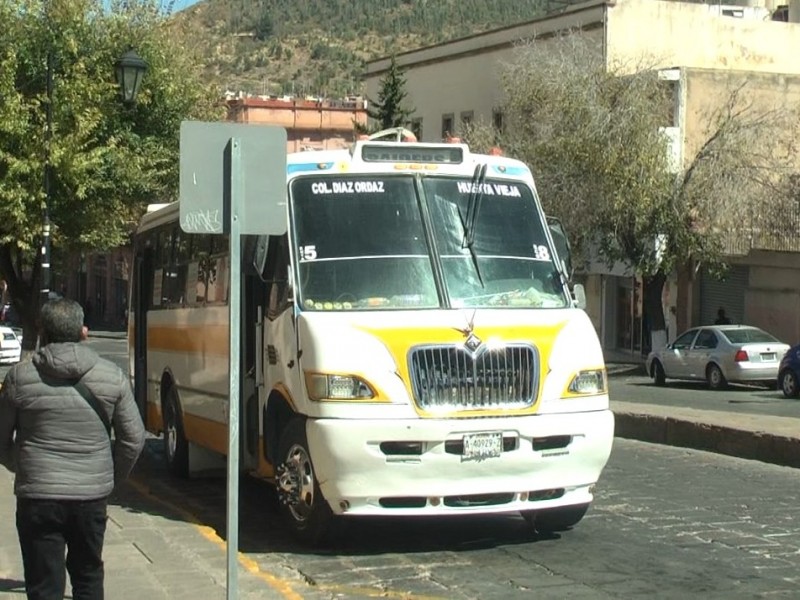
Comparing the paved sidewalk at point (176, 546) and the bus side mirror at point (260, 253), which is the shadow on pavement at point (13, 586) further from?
the bus side mirror at point (260, 253)

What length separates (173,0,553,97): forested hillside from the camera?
16838 cm

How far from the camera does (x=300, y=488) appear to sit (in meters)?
8.98

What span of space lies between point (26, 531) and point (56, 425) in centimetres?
52

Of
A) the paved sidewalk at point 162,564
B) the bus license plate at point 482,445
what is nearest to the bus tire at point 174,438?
the paved sidewalk at point 162,564

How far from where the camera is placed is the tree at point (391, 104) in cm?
4894

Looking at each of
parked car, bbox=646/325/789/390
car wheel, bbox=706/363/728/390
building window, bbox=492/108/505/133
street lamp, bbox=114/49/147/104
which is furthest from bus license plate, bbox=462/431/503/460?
building window, bbox=492/108/505/133

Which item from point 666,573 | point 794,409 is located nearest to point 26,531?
point 666,573

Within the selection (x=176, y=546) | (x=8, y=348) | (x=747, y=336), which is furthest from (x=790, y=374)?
(x=8, y=348)

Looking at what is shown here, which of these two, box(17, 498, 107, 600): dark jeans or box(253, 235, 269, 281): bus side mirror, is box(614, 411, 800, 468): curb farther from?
box(17, 498, 107, 600): dark jeans

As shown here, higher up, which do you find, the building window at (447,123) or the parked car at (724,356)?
the building window at (447,123)

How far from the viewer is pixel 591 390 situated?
9109 millimetres

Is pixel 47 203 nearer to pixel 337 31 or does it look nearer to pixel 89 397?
pixel 89 397

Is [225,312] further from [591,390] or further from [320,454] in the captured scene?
[591,390]

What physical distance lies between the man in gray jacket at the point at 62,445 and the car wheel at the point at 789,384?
849 inches
